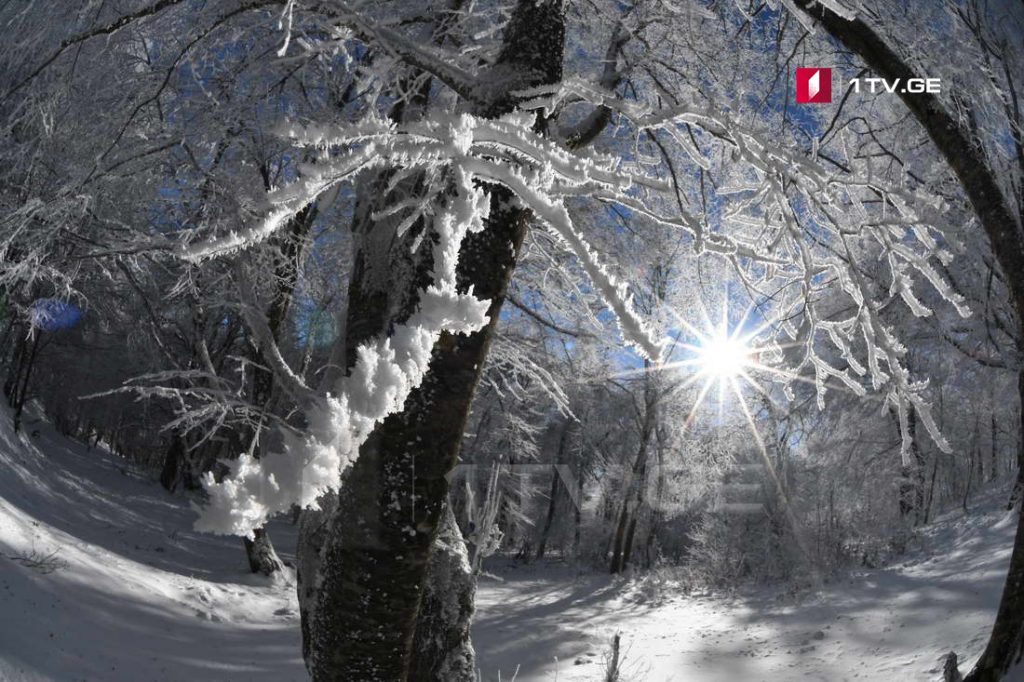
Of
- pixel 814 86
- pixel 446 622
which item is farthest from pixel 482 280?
pixel 814 86

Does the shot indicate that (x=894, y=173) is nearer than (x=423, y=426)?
No

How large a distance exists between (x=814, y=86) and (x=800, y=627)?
29.1 ft

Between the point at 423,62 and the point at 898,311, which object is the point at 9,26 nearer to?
the point at 423,62

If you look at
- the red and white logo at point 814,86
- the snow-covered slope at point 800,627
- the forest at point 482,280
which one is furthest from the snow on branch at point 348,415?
the snow-covered slope at point 800,627

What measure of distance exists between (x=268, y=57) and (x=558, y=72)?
2688mm

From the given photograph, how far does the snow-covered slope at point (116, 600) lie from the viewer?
6.05 meters

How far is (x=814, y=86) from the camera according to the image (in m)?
4.42

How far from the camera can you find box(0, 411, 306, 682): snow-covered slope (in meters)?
6.05

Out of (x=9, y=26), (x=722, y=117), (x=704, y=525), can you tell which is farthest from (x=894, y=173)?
(x=704, y=525)

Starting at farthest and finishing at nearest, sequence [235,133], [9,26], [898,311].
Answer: [898,311], [235,133], [9,26]

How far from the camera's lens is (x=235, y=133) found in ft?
16.6

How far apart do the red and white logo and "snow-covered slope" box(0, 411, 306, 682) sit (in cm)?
708

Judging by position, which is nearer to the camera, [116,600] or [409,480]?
[409,480]

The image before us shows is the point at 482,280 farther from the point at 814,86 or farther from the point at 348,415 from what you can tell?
the point at 814,86
